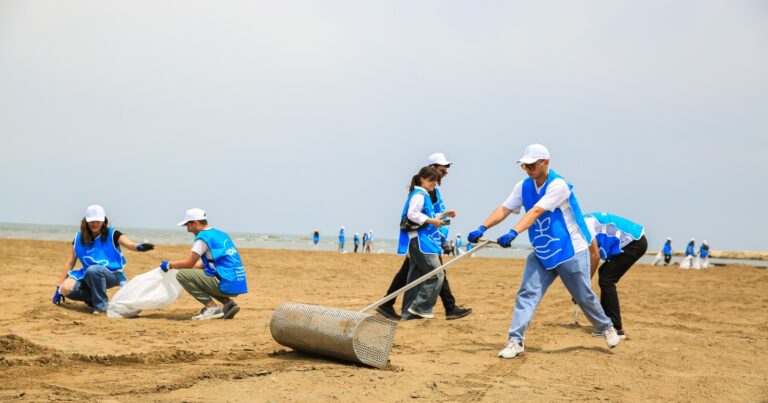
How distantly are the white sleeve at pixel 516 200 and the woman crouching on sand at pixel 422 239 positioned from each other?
1598 mm

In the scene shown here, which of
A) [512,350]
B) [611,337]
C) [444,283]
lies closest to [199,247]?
[444,283]

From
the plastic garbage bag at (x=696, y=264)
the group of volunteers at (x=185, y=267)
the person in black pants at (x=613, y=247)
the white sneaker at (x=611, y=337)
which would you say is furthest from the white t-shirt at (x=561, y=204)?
the plastic garbage bag at (x=696, y=264)

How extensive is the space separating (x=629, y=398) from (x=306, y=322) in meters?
2.30

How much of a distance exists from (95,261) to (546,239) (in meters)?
5.45

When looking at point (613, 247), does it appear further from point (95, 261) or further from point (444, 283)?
point (95, 261)

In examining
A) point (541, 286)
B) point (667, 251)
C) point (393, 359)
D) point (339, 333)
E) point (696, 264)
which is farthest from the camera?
point (667, 251)

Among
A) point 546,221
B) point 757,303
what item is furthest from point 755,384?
point 757,303

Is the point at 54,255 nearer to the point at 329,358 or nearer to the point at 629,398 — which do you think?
the point at 329,358

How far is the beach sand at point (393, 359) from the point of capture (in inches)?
174

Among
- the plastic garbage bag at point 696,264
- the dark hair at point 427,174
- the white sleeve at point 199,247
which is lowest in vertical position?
the plastic garbage bag at point 696,264

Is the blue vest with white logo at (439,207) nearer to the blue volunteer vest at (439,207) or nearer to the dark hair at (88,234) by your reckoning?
the blue volunteer vest at (439,207)

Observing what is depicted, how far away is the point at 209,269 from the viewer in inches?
329

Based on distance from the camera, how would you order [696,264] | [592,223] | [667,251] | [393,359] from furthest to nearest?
[667,251]
[696,264]
[592,223]
[393,359]

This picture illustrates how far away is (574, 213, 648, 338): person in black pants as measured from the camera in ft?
25.3
